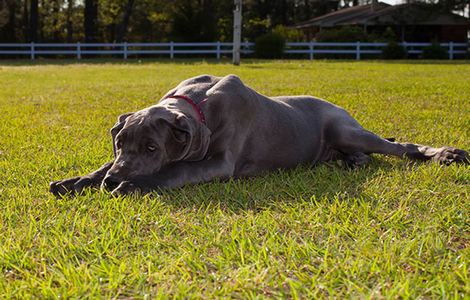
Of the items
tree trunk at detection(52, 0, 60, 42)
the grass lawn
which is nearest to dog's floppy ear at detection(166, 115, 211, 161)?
the grass lawn

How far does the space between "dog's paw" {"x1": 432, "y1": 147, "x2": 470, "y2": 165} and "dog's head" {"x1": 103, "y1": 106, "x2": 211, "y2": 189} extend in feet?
6.19

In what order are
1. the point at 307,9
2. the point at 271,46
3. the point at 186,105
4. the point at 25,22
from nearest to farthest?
the point at 186,105 → the point at 271,46 → the point at 25,22 → the point at 307,9

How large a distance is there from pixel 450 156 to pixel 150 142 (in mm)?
2275

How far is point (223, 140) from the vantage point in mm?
4102

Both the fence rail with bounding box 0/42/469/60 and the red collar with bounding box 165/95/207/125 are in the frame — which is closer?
the red collar with bounding box 165/95/207/125

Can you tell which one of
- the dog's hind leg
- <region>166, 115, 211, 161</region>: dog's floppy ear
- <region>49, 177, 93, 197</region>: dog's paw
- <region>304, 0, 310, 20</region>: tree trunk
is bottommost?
<region>49, 177, 93, 197</region>: dog's paw

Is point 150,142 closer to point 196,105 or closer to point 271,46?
point 196,105

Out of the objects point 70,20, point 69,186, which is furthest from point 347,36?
point 69,186

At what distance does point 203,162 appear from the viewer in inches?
154

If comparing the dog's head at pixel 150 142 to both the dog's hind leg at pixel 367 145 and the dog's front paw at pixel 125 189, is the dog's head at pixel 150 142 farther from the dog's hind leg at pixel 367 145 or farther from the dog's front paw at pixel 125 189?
the dog's hind leg at pixel 367 145

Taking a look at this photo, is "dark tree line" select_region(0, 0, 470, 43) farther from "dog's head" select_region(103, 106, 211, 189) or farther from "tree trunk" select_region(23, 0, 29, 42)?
"dog's head" select_region(103, 106, 211, 189)

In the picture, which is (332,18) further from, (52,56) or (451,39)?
(52,56)

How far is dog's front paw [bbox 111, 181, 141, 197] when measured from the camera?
3.44m

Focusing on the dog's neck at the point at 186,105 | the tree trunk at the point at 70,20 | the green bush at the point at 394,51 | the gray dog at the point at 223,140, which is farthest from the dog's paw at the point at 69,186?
the tree trunk at the point at 70,20
